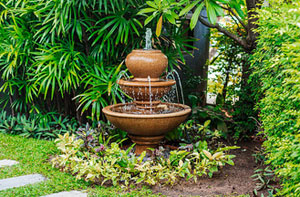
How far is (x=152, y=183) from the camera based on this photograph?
106 inches

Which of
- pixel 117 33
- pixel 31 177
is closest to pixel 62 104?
pixel 117 33

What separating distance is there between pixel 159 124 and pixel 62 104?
2288 mm

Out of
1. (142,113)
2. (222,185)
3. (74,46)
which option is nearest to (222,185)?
(222,185)

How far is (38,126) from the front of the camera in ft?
15.3

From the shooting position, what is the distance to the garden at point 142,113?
2.23 metres

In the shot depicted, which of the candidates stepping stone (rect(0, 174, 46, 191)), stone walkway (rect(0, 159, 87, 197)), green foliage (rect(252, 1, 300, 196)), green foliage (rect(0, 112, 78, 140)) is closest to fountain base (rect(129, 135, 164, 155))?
stone walkway (rect(0, 159, 87, 197))

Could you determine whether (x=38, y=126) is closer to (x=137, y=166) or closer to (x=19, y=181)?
(x=19, y=181)

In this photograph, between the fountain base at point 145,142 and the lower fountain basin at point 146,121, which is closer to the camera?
the lower fountain basin at point 146,121

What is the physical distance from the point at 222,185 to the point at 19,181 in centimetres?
190

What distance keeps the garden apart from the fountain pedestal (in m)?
0.01

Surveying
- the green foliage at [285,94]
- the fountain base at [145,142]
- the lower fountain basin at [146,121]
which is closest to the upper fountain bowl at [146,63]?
the lower fountain basin at [146,121]

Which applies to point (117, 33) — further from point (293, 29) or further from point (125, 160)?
point (293, 29)

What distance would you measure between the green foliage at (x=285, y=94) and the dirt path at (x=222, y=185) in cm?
61

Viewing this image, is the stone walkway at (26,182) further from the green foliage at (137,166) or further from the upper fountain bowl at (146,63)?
the upper fountain bowl at (146,63)
